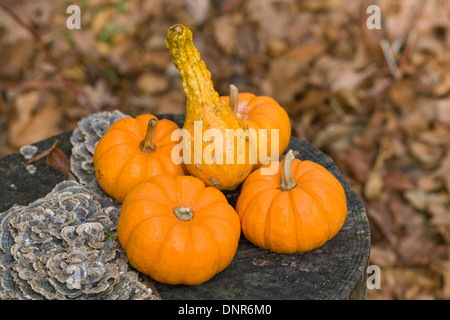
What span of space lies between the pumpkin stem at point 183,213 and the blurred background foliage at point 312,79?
216 centimetres

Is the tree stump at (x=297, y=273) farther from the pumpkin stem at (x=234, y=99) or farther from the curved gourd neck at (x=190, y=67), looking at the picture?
the curved gourd neck at (x=190, y=67)

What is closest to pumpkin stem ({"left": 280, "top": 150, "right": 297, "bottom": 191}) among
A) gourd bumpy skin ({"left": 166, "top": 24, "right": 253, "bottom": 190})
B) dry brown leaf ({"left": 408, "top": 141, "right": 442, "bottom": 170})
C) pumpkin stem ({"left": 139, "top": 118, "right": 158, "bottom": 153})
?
gourd bumpy skin ({"left": 166, "top": 24, "right": 253, "bottom": 190})

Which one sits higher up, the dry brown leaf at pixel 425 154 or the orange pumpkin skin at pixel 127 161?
the orange pumpkin skin at pixel 127 161

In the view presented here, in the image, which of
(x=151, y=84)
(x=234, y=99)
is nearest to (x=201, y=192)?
(x=234, y=99)

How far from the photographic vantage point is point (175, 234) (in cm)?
223

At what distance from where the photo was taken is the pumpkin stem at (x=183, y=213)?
7.67 feet

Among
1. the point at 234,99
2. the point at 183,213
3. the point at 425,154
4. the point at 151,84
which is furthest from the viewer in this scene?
the point at 151,84

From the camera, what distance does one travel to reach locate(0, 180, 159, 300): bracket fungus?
86.9 inches

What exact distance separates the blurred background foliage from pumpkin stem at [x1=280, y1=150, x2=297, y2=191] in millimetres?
1806

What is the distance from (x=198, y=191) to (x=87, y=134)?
0.95m

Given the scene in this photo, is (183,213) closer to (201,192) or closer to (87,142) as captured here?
(201,192)

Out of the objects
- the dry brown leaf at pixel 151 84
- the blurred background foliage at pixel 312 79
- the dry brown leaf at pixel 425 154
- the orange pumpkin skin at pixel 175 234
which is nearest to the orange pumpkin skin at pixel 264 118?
the orange pumpkin skin at pixel 175 234

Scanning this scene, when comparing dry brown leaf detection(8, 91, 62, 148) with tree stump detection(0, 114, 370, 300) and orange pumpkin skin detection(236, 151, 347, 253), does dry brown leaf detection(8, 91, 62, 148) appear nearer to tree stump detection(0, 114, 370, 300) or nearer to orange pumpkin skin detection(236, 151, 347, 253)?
tree stump detection(0, 114, 370, 300)

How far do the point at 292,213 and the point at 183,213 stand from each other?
514 mm
